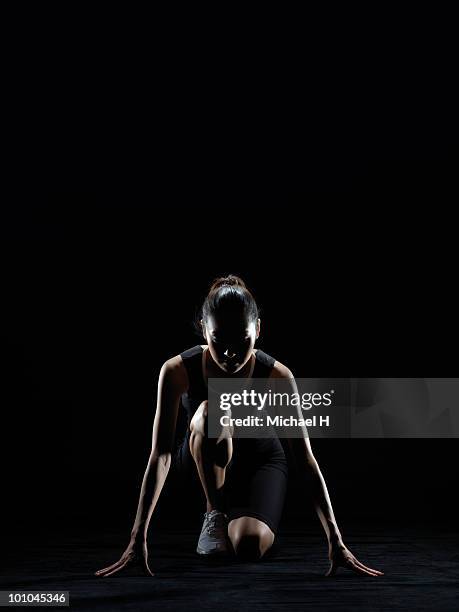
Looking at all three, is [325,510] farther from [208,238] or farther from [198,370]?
[208,238]

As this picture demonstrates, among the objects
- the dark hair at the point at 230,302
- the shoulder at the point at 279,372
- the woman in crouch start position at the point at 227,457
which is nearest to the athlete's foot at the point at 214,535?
the woman in crouch start position at the point at 227,457

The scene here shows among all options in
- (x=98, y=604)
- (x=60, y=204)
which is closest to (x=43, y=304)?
(x=60, y=204)

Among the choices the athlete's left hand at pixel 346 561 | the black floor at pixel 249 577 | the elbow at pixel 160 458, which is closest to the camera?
the black floor at pixel 249 577

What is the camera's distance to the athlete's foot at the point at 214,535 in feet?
7.26

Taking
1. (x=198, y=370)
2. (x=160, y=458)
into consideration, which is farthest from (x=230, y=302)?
(x=160, y=458)

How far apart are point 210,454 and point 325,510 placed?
0.44 metres

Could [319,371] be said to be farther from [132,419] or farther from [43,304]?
[43,304]

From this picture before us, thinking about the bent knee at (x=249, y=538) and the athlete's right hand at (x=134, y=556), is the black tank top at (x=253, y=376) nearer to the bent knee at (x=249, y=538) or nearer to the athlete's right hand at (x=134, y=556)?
the bent knee at (x=249, y=538)

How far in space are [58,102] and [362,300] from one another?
165cm

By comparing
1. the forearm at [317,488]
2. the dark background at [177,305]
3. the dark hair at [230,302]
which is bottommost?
the forearm at [317,488]

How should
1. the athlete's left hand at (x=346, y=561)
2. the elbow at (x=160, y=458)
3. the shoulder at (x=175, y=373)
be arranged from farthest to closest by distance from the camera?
the shoulder at (x=175, y=373) < the elbow at (x=160, y=458) < the athlete's left hand at (x=346, y=561)

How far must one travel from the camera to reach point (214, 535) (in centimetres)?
223

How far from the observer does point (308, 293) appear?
359 centimetres

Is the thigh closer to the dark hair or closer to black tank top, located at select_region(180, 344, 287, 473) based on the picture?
black tank top, located at select_region(180, 344, 287, 473)
